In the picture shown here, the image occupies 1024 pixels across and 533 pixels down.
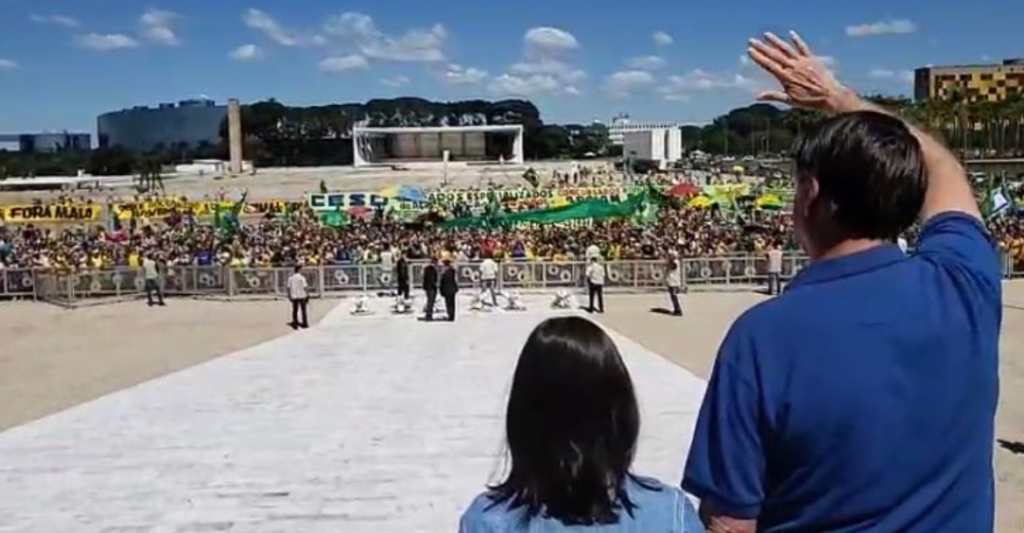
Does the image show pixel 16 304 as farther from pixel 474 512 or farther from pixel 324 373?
pixel 474 512

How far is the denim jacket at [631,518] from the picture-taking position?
79.7 inches

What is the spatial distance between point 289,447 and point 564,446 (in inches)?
312

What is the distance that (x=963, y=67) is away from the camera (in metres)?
152

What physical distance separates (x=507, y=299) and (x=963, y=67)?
147 meters

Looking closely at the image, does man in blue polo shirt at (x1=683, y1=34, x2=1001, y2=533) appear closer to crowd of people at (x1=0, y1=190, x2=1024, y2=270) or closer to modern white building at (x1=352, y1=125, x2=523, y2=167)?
crowd of people at (x1=0, y1=190, x2=1024, y2=270)

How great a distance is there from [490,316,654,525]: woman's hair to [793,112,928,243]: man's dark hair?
0.49 m

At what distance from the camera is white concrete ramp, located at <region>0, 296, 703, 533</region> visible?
24.9 feet

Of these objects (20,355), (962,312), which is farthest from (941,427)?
(20,355)

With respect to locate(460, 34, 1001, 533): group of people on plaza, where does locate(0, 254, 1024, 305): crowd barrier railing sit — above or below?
below

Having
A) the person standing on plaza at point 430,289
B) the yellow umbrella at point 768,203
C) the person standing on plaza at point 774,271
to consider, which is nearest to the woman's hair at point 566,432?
the person standing on plaza at point 430,289

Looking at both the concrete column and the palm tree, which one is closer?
the palm tree

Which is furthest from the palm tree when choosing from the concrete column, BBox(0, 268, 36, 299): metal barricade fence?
BBox(0, 268, 36, 299): metal barricade fence

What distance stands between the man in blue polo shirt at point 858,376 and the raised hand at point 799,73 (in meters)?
0.35

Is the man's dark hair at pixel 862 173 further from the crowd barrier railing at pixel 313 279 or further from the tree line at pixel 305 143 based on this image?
the tree line at pixel 305 143
